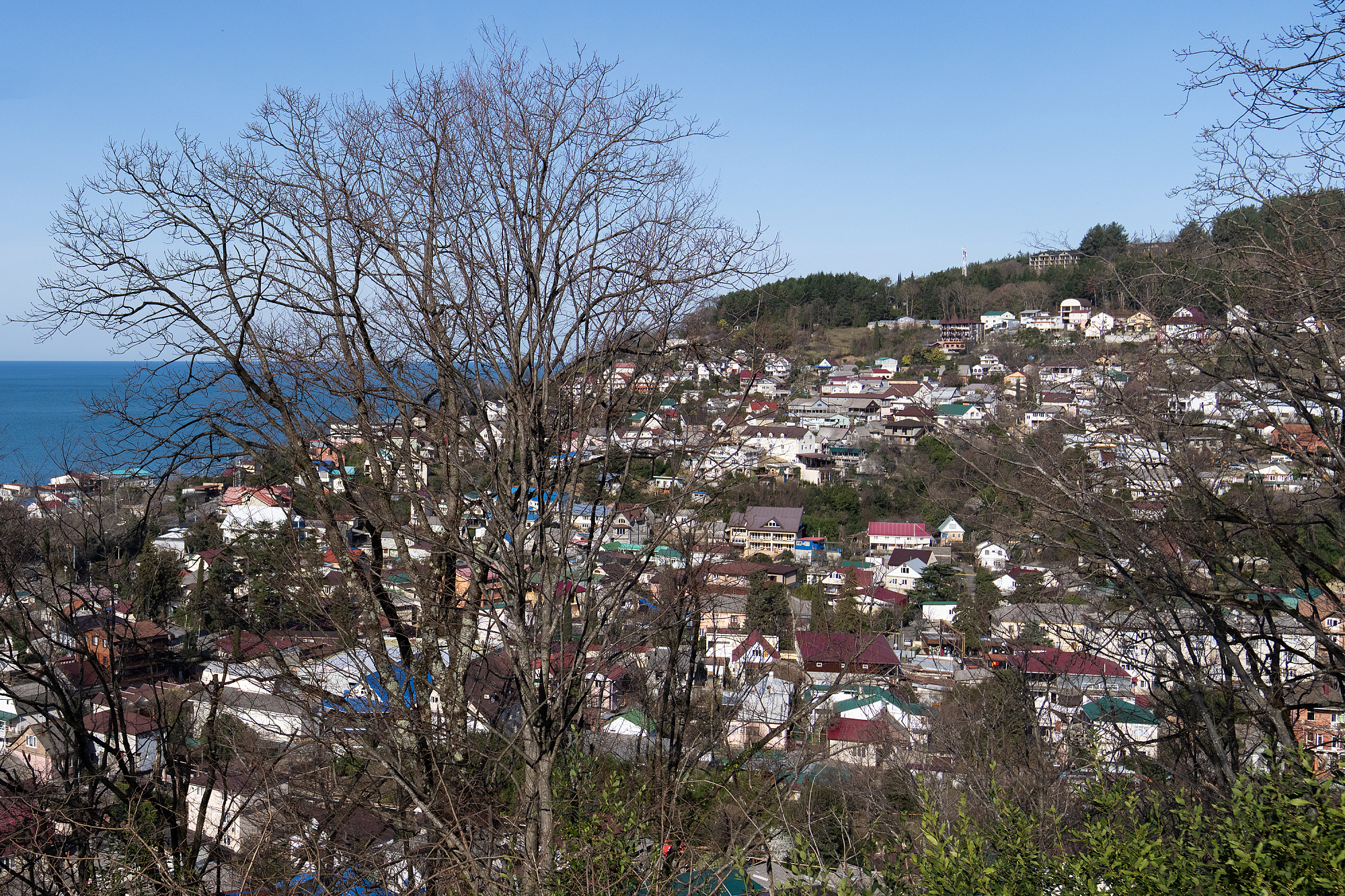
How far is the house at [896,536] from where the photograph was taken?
25.1 meters

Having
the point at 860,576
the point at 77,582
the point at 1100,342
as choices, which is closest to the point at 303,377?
the point at 77,582

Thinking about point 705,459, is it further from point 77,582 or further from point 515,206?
point 77,582

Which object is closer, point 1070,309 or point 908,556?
point 908,556

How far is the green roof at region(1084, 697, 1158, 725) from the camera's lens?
15.3 feet

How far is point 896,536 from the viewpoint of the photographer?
Answer: 25.4 m

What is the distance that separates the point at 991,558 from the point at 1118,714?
53.4 ft

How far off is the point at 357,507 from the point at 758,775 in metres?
3.43

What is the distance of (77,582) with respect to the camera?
4262 millimetres

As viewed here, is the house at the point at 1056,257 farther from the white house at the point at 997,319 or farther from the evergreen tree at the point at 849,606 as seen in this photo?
the white house at the point at 997,319

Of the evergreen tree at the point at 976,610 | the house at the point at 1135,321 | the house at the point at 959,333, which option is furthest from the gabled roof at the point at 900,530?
the house at the point at 959,333

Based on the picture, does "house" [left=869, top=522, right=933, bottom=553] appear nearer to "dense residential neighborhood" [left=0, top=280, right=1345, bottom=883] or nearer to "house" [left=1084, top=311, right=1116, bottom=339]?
"dense residential neighborhood" [left=0, top=280, right=1345, bottom=883]

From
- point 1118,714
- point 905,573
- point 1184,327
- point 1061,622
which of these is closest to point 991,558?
point 905,573

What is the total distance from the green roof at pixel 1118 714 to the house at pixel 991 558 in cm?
1057

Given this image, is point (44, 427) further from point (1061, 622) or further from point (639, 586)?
point (1061, 622)
